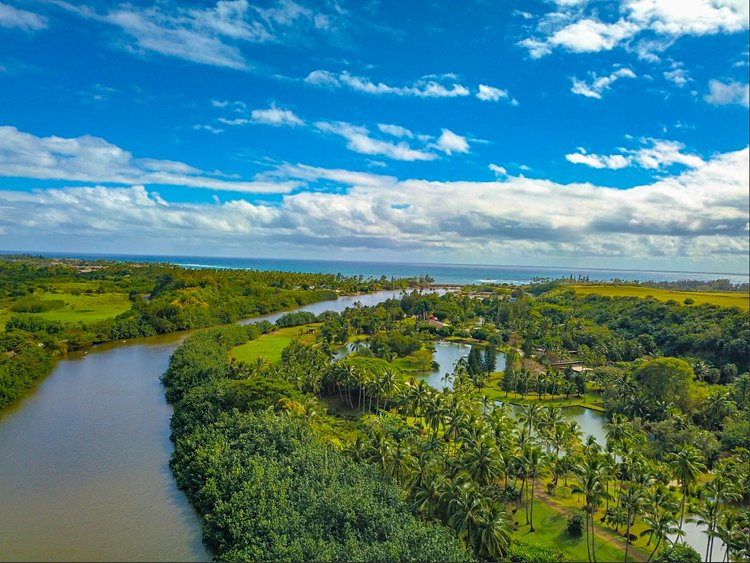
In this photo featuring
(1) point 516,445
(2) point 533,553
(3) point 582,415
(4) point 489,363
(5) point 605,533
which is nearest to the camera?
(2) point 533,553

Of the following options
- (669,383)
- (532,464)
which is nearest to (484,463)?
(532,464)

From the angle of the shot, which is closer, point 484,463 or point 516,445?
point 484,463

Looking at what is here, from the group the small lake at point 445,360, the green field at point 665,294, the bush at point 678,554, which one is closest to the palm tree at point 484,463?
the bush at point 678,554

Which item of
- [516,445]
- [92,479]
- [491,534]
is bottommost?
[92,479]

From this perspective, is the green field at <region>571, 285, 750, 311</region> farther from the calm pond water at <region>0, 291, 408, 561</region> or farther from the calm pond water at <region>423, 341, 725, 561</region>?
the calm pond water at <region>0, 291, 408, 561</region>

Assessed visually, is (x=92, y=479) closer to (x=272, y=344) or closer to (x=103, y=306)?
(x=272, y=344)

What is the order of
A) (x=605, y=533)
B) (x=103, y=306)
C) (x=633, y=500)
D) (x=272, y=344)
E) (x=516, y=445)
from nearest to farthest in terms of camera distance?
(x=633, y=500) < (x=605, y=533) < (x=516, y=445) < (x=272, y=344) < (x=103, y=306)

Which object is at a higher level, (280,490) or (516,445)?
(516,445)
